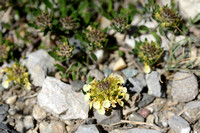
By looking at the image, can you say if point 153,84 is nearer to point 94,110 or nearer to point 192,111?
point 192,111

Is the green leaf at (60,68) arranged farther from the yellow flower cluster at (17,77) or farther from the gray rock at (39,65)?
the yellow flower cluster at (17,77)

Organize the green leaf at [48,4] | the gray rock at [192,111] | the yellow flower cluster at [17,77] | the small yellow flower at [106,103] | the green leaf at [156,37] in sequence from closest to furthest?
1. the small yellow flower at [106,103]
2. the gray rock at [192,111]
3. the yellow flower cluster at [17,77]
4. the green leaf at [156,37]
5. the green leaf at [48,4]

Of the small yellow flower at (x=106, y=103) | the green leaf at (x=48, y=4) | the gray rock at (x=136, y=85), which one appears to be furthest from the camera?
the green leaf at (x=48, y=4)

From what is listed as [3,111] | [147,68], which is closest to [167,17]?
[147,68]

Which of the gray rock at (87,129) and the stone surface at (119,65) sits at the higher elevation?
the stone surface at (119,65)

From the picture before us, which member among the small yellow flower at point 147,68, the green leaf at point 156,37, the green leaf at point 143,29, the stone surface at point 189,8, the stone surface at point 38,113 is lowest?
the stone surface at point 38,113

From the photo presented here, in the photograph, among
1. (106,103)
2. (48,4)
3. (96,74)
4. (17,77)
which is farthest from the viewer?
(48,4)

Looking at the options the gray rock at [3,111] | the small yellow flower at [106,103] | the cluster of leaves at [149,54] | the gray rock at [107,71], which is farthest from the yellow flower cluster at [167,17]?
the gray rock at [3,111]
